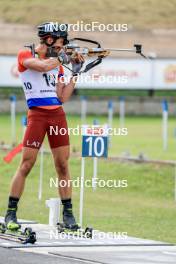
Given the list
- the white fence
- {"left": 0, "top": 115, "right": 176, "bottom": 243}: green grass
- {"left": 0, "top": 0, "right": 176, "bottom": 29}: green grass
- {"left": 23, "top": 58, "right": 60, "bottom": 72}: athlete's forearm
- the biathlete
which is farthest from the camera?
{"left": 0, "top": 0, "right": 176, "bottom": 29}: green grass

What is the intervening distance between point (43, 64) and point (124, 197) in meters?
7.88

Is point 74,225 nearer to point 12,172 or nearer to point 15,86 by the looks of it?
point 12,172

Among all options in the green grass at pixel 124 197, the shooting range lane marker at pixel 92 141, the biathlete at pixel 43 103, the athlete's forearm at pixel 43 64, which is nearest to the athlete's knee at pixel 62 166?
the biathlete at pixel 43 103

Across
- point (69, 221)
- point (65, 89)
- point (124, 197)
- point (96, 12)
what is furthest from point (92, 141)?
A: point (96, 12)

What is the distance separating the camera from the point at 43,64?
14070mm

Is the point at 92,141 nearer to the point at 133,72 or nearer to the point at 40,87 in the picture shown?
the point at 40,87

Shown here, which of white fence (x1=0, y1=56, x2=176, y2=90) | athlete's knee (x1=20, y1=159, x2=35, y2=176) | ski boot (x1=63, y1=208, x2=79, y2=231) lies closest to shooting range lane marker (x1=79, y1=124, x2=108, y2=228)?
ski boot (x1=63, y1=208, x2=79, y2=231)

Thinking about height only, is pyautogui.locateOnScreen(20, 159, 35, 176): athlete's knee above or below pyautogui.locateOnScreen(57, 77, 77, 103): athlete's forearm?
below

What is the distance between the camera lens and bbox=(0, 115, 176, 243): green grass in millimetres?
17094

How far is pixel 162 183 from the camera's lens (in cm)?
2358

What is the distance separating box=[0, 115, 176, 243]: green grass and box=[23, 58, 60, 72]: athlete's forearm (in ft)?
9.18

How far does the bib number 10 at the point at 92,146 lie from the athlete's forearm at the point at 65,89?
3.95ft

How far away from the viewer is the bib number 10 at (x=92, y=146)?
15.6 m

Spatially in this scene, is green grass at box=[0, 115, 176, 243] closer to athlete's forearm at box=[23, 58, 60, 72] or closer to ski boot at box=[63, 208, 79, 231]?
ski boot at box=[63, 208, 79, 231]
